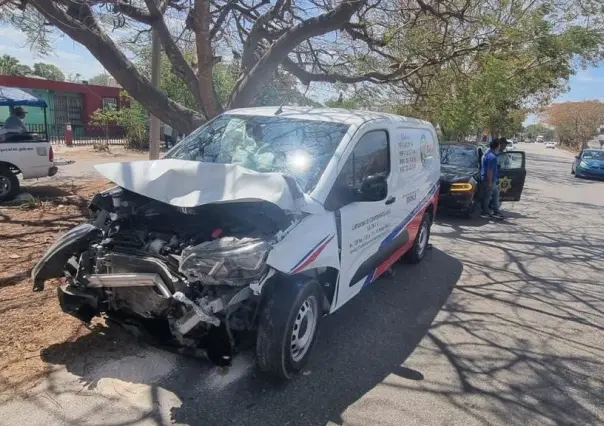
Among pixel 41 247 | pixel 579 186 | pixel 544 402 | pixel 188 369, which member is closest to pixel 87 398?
pixel 188 369

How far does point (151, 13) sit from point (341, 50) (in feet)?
15.7

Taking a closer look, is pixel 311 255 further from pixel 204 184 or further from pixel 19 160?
pixel 19 160

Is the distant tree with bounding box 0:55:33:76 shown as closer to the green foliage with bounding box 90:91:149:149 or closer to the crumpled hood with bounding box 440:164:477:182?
the green foliage with bounding box 90:91:149:149

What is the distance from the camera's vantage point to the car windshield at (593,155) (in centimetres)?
2425

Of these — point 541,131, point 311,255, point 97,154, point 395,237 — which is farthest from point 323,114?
point 541,131

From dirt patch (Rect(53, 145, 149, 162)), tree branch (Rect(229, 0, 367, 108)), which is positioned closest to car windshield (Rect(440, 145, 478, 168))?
tree branch (Rect(229, 0, 367, 108))

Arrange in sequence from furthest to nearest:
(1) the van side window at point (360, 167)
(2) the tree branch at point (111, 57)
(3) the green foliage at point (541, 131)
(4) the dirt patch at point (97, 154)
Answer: (3) the green foliage at point (541, 131) < (4) the dirt patch at point (97, 154) < (2) the tree branch at point (111, 57) < (1) the van side window at point (360, 167)

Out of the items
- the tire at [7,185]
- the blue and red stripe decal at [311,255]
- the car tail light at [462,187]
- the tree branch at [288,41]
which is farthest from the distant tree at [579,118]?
the blue and red stripe decal at [311,255]

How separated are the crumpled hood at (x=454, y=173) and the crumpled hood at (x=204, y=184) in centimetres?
713

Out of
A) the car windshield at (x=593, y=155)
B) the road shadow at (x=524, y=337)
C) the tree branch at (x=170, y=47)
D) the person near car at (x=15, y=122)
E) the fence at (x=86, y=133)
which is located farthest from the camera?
the fence at (x=86, y=133)

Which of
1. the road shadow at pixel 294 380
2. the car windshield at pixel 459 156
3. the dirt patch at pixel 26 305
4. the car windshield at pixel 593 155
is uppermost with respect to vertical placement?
the car windshield at pixel 459 156

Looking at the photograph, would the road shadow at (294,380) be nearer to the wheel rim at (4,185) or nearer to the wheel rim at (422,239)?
the wheel rim at (422,239)

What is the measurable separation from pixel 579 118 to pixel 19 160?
7801 cm

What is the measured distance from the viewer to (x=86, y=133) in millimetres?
29438
